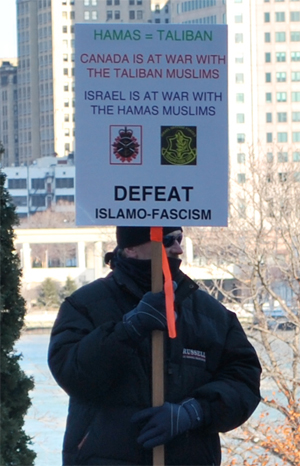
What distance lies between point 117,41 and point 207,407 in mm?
1038

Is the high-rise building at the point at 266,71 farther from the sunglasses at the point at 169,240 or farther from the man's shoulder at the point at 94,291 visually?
the man's shoulder at the point at 94,291

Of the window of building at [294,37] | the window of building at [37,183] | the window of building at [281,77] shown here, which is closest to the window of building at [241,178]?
the window of building at [281,77]

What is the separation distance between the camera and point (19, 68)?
A: 3649 inches

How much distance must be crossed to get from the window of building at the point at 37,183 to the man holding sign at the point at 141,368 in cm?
6322

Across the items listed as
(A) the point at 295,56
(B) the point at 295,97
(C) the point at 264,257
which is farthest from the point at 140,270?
(B) the point at 295,97

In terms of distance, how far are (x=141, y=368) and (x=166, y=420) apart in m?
0.16

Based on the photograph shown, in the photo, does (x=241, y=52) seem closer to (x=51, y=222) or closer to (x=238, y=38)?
(x=238, y=38)

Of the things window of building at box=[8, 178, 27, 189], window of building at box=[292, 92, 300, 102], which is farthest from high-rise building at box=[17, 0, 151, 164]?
window of building at box=[292, 92, 300, 102]

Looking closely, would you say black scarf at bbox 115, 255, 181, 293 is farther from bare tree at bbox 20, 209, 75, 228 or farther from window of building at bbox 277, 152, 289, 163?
bare tree at bbox 20, 209, 75, 228

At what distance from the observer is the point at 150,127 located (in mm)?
2359

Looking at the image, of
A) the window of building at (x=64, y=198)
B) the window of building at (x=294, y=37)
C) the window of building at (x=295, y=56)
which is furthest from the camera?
the window of building at (x=64, y=198)

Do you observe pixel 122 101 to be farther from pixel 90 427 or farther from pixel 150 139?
pixel 90 427

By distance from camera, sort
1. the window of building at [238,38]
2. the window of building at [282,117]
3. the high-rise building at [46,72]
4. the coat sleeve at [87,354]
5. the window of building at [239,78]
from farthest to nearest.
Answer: the high-rise building at [46,72] → the window of building at [282,117] → the window of building at [239,78] → the window of building at [238,38] → the coat sleeve at [87,354]

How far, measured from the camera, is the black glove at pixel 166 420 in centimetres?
212
